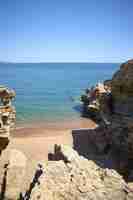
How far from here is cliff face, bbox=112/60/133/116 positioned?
1376 centimetres

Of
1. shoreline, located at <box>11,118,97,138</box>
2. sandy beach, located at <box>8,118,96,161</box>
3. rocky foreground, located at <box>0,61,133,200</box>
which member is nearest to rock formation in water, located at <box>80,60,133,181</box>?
rocky foreground, located at <box>0,61,133,200</box>

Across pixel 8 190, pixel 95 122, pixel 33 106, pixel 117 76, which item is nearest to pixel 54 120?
pixel 95 122

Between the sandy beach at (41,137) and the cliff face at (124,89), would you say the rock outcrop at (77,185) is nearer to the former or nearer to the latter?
the cliff face at (124,89)

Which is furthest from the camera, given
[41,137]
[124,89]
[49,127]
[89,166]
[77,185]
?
[49,127]

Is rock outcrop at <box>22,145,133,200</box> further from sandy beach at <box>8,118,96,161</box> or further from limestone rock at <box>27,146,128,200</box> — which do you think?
sandy beach at <box>8,118,96,161</box>

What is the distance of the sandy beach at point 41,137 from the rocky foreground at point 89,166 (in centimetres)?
127

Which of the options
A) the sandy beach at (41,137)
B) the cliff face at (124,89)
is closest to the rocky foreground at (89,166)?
the cliff face at (124,89)

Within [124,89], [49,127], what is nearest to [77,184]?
[124,89]

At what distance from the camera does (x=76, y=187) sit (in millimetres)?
4262

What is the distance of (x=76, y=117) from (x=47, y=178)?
2674 centimetres

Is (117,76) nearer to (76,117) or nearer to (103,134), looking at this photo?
(103,134)

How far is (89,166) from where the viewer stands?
17.7ft

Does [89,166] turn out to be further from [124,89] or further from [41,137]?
[41,137]

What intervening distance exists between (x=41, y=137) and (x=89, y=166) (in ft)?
54.0
